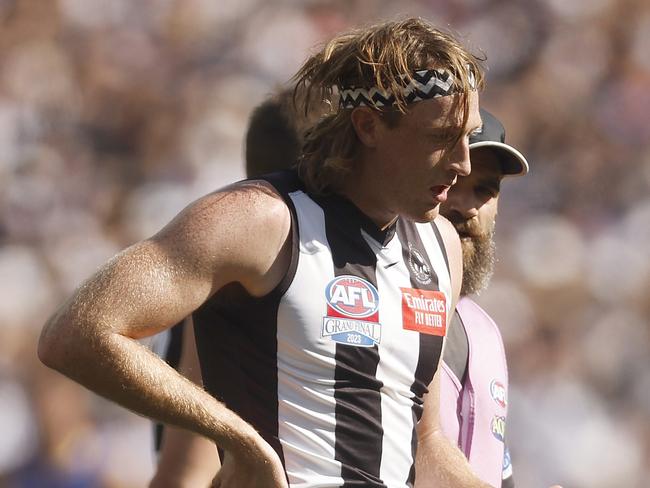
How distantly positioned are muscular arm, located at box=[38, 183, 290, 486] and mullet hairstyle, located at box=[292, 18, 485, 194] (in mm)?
402

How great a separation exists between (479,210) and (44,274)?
3.21 metres

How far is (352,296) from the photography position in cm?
253

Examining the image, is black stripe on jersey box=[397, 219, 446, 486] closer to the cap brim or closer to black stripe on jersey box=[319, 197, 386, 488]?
black stripe on jersey box=[319, 197, 386, 488]

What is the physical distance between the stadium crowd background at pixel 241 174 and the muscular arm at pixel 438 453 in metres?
3.04

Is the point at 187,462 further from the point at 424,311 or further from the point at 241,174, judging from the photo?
the point at 241,174

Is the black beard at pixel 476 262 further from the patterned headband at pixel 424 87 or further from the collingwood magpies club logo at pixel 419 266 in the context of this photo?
the patterned headband at pixel 424 87

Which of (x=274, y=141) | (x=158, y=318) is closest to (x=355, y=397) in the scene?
(x=158, y=318)

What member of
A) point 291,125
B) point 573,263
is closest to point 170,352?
point 291,125

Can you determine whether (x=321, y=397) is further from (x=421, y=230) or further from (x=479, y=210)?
(x=479, y=210)

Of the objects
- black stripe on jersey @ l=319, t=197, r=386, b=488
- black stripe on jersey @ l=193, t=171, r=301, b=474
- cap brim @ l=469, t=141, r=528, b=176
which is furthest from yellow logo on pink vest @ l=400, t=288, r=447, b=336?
cap brim @ l=469, t=141, r=528, b=176

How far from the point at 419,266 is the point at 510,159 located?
737 millimetres

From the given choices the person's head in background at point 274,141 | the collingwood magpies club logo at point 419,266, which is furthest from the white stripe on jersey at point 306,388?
the person's head in background at point 274,141

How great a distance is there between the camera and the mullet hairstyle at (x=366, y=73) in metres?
2.61

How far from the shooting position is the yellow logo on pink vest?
2627 millimetres
